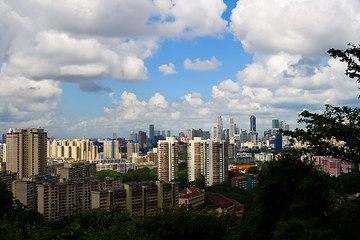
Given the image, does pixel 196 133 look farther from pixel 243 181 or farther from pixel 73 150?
pixel 243 181

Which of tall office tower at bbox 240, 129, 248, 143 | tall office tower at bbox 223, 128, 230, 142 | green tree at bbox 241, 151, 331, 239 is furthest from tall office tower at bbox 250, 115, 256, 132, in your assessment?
green tree at bbox 241, 151, 331, 239

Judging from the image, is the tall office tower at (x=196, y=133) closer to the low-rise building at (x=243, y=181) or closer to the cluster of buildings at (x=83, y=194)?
the low-rise building at (x=243, y=181)

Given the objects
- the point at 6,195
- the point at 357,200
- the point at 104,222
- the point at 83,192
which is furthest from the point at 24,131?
the point at 357,200

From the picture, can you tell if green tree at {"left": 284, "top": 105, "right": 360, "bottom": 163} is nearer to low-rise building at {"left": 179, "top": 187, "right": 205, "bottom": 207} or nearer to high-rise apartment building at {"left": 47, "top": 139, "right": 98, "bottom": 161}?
low-rise building at {"left": 179, "top": 187, "right": 205, "bottom": 207}

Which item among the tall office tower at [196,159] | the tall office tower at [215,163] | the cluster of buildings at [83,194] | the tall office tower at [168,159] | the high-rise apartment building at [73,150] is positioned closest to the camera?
the cluster of buildings at [83,194]

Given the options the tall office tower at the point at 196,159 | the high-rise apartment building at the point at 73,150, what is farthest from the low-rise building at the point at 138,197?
the high-rise apartment building at the point at 73,150

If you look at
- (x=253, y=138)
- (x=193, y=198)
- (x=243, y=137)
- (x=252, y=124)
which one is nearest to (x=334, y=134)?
(x=193, y=198)

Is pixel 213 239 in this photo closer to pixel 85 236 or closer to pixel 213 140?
pixel 85 236
